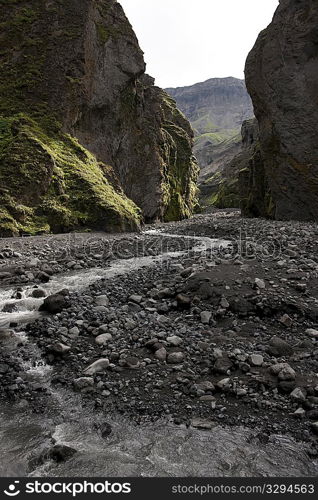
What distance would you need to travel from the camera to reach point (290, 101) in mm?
28734

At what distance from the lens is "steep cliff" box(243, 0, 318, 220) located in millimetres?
27312

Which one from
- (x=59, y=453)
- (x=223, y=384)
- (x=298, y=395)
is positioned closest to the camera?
(x=59, y=453)

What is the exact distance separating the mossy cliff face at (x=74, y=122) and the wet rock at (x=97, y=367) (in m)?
16.5

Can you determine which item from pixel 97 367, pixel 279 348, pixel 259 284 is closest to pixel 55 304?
pixel 97 367

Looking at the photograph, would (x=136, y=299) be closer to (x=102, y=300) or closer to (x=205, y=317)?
(x=102, y=300)

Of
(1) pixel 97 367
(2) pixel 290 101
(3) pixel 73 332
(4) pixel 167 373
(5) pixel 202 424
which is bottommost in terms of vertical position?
(5) pixel 202 424

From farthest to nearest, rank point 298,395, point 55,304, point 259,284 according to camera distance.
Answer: point 259,284 < point 55,304 < point 298,395

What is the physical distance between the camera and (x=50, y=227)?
Answer: 2416 cm

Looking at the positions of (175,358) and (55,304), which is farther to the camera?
(55,304)

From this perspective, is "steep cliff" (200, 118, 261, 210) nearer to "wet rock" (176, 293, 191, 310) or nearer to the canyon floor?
the canyon floor

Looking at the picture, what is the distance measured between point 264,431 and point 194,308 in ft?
13.8

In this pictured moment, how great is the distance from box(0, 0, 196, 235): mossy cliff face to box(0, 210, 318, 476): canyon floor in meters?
13.9

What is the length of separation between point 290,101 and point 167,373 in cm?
2854

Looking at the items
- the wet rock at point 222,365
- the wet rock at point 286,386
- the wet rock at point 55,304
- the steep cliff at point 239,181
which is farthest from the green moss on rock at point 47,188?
the steep cliff at point 239,181
